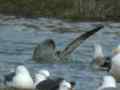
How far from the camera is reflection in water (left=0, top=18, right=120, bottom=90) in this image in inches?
634

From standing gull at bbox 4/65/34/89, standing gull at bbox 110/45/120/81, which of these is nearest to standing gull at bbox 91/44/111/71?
standing gull at bbox 110/45/120/81

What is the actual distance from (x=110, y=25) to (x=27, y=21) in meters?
4.23

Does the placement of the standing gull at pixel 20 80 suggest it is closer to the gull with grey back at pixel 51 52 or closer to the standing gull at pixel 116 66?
the standing gull at pixel 116 66

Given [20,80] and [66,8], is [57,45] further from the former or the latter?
[66,8]

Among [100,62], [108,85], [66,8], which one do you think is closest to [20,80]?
[108,85]

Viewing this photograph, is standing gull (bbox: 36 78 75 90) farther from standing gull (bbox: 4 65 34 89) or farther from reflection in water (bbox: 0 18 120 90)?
reflection in water (bbox: 0 18 120 90)

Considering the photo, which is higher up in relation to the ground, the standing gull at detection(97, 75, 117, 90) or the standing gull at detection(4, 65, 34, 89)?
the standing gull at detection(97, 75, 117, 90)

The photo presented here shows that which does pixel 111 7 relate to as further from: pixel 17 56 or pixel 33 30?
pixel 17 56

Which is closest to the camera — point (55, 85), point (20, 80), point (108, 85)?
point (108, 85)

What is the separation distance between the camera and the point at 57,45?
2283 centimetres

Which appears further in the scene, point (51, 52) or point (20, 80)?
point (51, 52)

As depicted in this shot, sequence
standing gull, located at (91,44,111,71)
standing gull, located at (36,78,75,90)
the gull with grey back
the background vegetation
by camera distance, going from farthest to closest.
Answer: the background vegetation → the gull with grey back → standing gull, located at (91,44,111,71) → standing gull, located at (36,78,75,90)

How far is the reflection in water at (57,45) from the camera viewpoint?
52.9ft

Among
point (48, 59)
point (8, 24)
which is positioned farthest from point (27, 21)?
point (48, 59)
